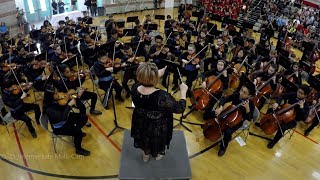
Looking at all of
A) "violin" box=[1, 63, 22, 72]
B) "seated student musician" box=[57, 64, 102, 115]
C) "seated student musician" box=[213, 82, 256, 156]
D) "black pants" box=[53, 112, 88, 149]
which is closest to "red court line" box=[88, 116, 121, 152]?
"seated student musician" box=[57, 64, 102, 115]

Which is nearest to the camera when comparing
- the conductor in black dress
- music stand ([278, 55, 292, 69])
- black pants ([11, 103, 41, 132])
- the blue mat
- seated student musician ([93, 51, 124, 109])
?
the conductor in black dress

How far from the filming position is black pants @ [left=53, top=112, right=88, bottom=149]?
5066 millimetres

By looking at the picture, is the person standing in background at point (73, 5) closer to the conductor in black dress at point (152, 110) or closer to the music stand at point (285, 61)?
the music stand at point (285, 61)

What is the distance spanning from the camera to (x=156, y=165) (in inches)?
157

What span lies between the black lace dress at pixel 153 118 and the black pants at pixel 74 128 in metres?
1.85

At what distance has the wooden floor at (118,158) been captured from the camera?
517 centimetres

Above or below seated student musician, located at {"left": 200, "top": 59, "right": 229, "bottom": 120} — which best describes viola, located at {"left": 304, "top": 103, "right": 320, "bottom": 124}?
below

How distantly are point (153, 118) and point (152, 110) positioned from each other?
0.14m

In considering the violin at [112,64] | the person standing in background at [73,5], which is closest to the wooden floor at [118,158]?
the violin at [112,64]

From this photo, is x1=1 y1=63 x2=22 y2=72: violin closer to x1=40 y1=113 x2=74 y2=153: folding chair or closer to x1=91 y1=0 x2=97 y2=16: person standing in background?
x1=40 y1=113 x2=74 y2=153: folding chair

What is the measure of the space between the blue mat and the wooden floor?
1.19 meters

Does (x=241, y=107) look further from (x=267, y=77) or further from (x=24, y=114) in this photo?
(x=24, y=114)

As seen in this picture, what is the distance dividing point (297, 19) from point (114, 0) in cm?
1048

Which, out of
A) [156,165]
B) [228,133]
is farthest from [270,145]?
[156,165]
